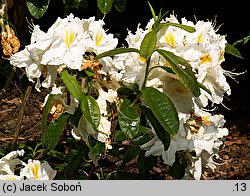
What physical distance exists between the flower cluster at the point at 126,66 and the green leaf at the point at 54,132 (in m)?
0.03

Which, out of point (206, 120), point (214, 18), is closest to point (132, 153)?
point (206, 120)

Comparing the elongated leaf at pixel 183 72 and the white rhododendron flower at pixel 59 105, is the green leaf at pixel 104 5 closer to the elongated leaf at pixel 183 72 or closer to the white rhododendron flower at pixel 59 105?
the white rhododendron flower at pixel 59 105

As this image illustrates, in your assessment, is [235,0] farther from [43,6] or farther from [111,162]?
[43,6]

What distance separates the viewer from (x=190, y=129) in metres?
1.72

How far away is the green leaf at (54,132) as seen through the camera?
64.3 inches

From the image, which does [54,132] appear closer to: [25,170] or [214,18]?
[25,170]

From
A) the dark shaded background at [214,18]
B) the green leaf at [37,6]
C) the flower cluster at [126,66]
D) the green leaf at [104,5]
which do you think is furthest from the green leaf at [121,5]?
the dark shaded background at [214,18]

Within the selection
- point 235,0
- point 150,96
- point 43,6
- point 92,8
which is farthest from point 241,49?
point 150,96

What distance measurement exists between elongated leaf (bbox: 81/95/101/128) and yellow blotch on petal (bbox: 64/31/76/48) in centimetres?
16

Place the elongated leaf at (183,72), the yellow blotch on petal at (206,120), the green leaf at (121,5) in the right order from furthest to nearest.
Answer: the green leaf at (121,5)
the yellow blotch on petal at (206,120)
the elongated leaf at (183,72)

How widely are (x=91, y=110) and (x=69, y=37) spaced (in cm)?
22
